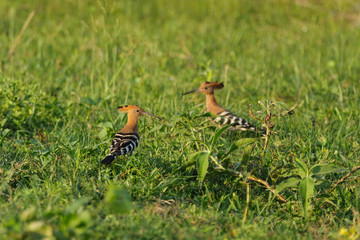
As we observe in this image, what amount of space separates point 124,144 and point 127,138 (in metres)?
0.17

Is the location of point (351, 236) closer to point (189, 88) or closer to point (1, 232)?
point (1, 232)

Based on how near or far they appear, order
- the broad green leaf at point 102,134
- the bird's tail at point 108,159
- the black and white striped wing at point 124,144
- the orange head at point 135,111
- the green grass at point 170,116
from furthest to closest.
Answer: the orange head at point 135,111, the broad green leaf at point 102,134, the black and white striped wing at point 124,144, the bird's tail at point 108,159, the green grass at point 170,116

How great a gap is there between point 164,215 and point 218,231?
389 millimetres

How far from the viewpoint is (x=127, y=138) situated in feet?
14.6

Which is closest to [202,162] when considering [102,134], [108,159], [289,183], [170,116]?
[289,183]

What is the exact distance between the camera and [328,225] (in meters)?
3.78

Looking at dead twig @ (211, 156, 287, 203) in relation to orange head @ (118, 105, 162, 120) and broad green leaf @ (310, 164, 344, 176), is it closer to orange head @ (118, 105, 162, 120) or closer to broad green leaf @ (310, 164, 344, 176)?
broad green leaf @ (310, 164, 344, 176)

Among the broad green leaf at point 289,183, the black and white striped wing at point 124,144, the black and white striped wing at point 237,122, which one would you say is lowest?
the black and white striped wing at point 237,122

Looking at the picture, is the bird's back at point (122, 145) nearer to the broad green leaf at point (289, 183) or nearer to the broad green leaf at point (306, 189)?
the broad green leaf at point (289, 183)

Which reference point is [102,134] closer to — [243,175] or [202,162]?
[202,162]

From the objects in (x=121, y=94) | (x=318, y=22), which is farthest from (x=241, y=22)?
(x=121, y=94)

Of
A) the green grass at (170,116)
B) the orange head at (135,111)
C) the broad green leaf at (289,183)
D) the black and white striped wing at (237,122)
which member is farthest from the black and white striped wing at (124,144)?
the broad green leaf at (289,183)

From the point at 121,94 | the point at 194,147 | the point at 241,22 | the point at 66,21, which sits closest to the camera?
the point at 194,147

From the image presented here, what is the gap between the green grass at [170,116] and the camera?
3429 millimetres
